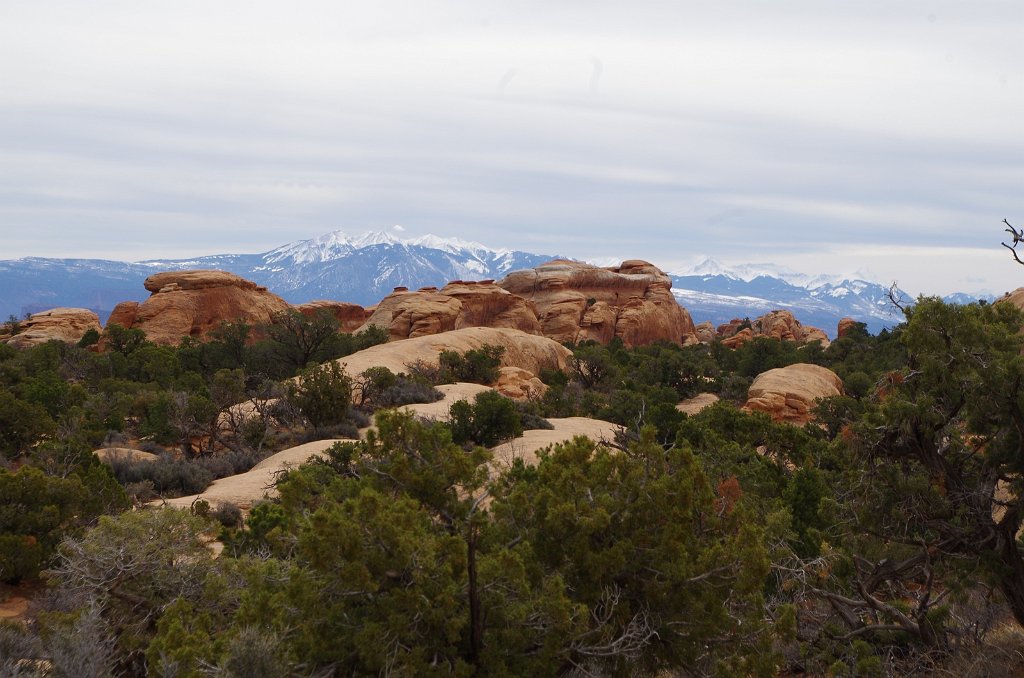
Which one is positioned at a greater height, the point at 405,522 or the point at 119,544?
the point at 405,522

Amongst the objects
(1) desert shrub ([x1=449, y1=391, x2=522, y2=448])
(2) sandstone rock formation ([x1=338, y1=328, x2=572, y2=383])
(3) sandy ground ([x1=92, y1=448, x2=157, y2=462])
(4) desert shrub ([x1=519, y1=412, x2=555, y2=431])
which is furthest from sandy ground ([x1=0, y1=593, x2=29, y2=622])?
(2) sandstone rock formation ([x1=338, y1=328, x2=572, y2=383])

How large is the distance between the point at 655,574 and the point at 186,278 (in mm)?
56669

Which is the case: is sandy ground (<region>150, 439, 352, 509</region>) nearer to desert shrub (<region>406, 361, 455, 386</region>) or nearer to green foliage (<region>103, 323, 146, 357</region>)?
desert shrub (<region>406, 361, 455, 386</region>)

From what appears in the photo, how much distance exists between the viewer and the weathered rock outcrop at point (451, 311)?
54281mm

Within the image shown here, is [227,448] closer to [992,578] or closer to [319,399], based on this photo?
[319,399]

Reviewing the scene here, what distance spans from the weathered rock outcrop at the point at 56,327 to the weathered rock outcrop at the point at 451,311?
62.6 ft

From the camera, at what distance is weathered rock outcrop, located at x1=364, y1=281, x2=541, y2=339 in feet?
178

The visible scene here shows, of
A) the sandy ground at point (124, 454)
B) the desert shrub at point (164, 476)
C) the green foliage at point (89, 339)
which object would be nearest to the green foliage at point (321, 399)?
the sandy ground at point (124, 454)

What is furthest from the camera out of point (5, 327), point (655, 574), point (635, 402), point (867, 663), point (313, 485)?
point (5, 327)

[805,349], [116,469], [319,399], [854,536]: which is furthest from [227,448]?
[805,349]

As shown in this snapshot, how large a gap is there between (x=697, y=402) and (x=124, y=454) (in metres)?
22.4

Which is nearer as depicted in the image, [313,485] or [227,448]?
[313,485]

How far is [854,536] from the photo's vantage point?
10.1 metres

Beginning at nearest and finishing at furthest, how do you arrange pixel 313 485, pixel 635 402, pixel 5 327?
pixel 313 485 < pixel 635 402 < pixel 5 327
